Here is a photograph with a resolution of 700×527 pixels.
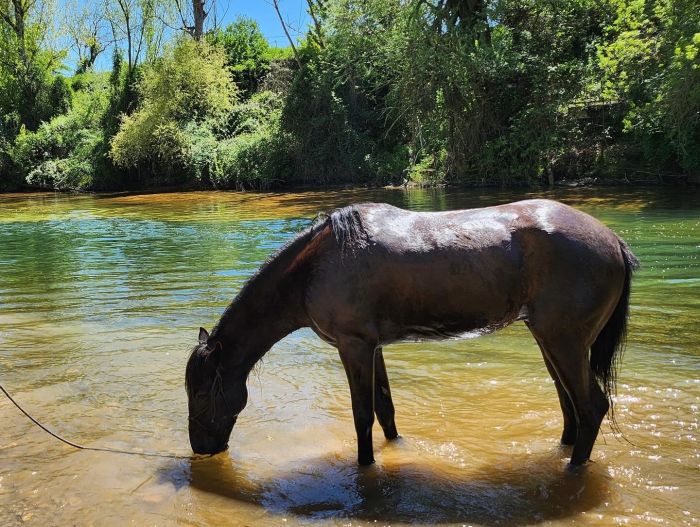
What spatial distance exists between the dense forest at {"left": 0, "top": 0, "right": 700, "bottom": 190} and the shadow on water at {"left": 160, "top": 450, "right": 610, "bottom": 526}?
12442 millimetres

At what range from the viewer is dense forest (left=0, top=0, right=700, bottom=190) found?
2044cm

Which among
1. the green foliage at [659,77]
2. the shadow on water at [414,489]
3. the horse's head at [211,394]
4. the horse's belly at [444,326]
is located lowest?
the shadow on water at [414,489]

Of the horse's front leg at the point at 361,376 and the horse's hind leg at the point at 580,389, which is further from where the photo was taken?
the horse's front leg at the point at 361,376

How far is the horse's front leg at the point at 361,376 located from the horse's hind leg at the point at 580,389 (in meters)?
1.11

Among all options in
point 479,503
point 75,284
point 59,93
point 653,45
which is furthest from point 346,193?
point 59,93

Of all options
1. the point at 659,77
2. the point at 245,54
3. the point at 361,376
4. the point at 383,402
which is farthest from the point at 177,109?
the point at 361,376

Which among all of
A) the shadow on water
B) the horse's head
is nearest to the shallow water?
the shadow on water

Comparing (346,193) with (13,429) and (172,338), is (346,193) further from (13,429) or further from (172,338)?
(13,429)

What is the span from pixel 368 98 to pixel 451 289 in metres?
29.4

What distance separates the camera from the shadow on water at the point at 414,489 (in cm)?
354

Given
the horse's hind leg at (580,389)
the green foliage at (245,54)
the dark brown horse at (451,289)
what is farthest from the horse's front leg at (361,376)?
the green foliage at (245,54)

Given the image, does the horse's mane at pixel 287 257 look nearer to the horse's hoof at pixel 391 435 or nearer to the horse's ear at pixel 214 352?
the horse's ear at pixel 214 352

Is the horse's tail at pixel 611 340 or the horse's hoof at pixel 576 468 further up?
the horse's tail at pixel 611 340

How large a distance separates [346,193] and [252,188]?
802cm
